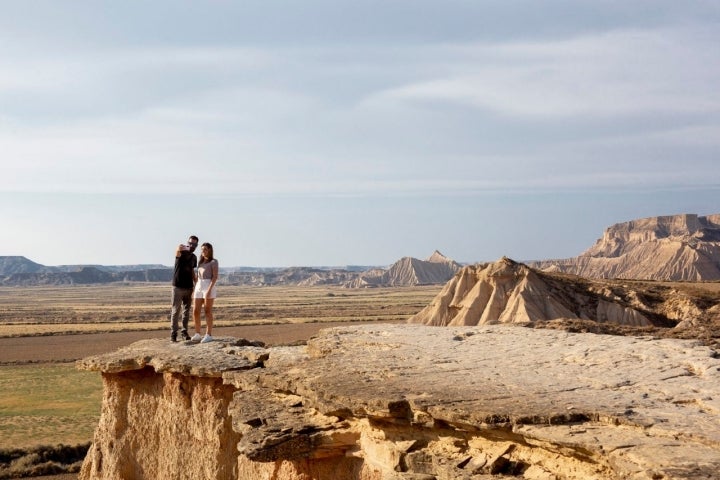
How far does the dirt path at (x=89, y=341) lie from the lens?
139 ft

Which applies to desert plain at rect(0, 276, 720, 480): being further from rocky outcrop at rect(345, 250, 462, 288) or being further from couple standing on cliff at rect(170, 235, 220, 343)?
rocky outcrop at rect(345, 250, 462, 288)

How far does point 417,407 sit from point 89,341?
47302 mm

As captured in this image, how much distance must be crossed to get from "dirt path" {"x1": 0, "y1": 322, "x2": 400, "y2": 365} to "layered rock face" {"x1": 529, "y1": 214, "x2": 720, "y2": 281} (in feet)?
92.0

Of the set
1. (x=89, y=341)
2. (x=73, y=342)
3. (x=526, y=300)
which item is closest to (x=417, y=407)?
(x=526, y=300)

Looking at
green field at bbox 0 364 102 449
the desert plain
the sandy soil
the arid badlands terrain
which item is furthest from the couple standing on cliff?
the sandy soil

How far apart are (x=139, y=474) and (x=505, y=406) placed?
779 centimetres

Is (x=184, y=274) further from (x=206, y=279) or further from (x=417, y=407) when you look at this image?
(x=417, y=407)

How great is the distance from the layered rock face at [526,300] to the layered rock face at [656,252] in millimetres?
34665

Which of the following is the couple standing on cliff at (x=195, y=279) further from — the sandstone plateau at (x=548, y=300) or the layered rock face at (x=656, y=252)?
the layered rock face at (x=656, y=252)

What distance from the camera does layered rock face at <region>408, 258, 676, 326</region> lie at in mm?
28484

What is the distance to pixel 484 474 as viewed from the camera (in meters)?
5.91

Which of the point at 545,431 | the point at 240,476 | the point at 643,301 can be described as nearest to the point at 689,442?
the point at 545,431

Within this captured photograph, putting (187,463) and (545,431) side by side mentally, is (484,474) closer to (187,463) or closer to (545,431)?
(545,431)

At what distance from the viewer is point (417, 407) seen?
6555 mm
